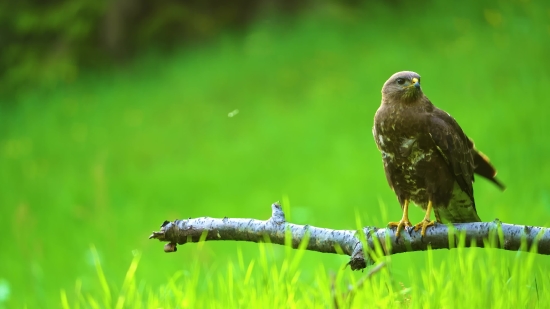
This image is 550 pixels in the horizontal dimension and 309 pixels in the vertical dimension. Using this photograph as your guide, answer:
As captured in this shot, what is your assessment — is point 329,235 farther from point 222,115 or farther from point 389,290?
point 222,115

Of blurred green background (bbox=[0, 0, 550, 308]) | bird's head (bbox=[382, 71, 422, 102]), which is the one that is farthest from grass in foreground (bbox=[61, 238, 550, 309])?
blurred green background (bbox=[0, 0, 550, 308])

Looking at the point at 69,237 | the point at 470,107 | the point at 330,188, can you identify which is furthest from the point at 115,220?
the point at 470,107

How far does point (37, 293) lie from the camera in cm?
482

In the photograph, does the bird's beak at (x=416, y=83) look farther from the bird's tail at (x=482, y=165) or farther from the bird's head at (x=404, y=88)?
the bird's tail at (x=482, y=165)

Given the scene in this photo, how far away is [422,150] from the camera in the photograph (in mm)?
2406

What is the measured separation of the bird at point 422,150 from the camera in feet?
7.79

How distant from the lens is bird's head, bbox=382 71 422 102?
241 cm

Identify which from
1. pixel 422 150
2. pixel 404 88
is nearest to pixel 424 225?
pixel 422 150

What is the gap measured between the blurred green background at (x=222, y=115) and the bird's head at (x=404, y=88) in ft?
4.73

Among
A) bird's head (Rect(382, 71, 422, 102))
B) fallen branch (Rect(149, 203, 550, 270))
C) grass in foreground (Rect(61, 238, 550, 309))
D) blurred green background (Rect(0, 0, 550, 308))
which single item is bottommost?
grass in foreground (Rect(61, 238, 550, 309))

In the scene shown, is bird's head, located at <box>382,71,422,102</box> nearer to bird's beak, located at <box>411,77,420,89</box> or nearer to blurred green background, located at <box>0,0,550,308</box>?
bird's beak, located at <box>411,77,420,89</box>

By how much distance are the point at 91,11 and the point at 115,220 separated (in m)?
4.95

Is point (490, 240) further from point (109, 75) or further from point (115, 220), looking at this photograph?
point (109, 75)

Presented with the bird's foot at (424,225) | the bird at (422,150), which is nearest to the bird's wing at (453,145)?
the bird at (422,150)
